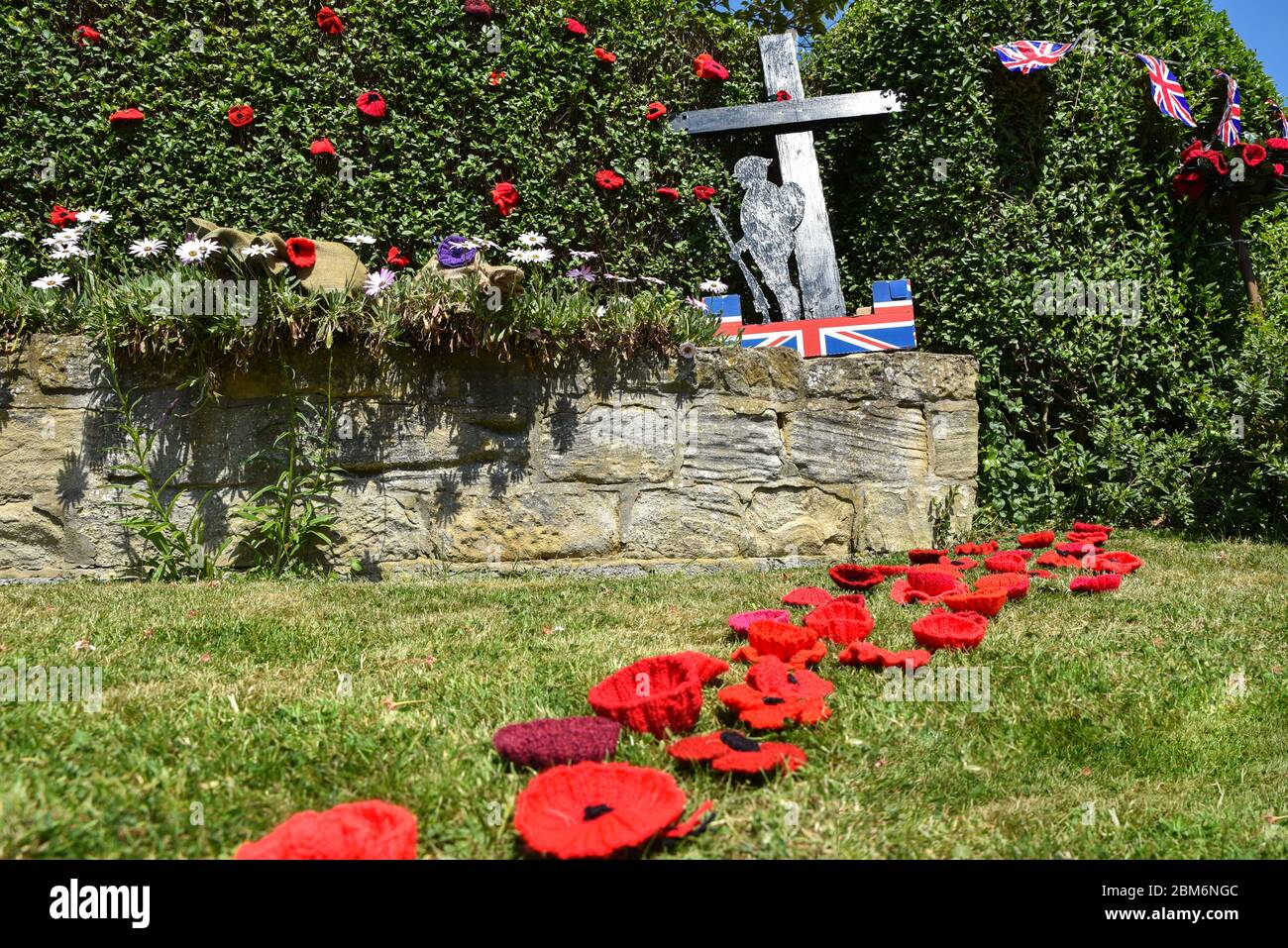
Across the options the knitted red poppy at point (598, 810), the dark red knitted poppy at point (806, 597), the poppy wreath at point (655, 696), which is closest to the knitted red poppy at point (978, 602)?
the dark red knitted poppy at point (806, 597)

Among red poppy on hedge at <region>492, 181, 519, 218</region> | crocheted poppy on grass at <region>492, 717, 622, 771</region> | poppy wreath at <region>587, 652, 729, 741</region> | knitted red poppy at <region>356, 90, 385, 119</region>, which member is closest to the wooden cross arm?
red poppy on hedge at <region>492, 181, 519, 218</region>

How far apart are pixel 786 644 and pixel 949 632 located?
482mm

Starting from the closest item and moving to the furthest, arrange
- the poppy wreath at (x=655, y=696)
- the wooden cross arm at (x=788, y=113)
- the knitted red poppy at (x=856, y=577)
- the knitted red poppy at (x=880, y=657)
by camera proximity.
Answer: the poppy wreath at (x=655, y=696) < the knitted red poppy at (x=880, y=657) < the knitted red poppy at (x=856, y=577) < the wooden cross arm at (x=788, y=113)

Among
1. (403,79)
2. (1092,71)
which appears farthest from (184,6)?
(1092,71)

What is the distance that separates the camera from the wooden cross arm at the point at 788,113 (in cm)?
537

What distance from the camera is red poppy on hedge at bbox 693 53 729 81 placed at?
17.9 ft

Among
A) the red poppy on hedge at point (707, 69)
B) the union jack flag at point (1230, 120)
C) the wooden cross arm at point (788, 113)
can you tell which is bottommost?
the union jack flag at point (1230, 120)

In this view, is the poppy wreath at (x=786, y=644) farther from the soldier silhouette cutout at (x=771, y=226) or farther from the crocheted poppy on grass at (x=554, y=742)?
the soldier silhouette cutout at (x=771, y=226)

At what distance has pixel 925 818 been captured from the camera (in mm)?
1480

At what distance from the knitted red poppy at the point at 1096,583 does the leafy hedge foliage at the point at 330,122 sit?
3128 millimetres
